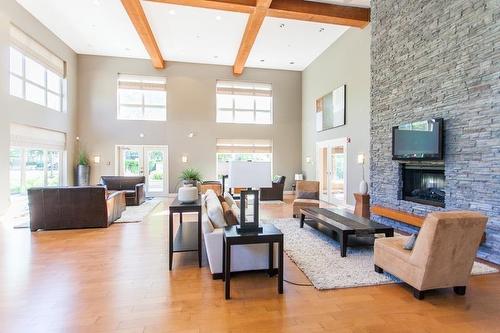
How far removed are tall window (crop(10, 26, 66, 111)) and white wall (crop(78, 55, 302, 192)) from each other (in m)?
1.08

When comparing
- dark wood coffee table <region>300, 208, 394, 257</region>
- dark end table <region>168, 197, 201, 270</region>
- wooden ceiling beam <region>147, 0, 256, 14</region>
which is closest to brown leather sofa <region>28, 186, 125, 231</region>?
dark end table <region>168, 197, 201, 270</region>

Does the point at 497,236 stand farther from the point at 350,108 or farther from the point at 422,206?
the point at 350,108

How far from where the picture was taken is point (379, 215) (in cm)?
566

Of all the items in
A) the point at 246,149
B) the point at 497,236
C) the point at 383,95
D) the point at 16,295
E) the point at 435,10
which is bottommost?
the point at 16,295

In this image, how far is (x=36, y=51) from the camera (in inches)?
296

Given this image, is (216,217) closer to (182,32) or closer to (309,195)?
(309,195)

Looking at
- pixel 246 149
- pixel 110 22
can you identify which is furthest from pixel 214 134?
pixel 110 22

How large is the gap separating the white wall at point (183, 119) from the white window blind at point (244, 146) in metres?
0.18

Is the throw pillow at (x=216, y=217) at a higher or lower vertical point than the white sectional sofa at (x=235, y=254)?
higher

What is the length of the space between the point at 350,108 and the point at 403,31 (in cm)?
268

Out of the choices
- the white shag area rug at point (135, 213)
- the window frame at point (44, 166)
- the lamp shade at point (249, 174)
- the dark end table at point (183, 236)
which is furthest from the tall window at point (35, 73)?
the lamp shade at point (249, 174)

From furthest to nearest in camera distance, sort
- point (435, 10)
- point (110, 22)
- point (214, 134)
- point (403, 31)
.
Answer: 1. point (214, 134)
2. point (110, 22)
3. point (403, 31)
4. point (435, 10)

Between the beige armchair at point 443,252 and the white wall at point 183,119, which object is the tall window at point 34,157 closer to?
the white wall at point 183,119

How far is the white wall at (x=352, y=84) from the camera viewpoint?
6859 mm
